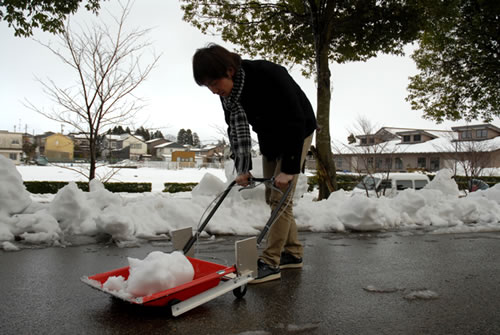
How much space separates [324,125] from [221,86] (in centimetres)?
593

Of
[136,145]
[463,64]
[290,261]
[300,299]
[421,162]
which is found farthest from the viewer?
[136,145]

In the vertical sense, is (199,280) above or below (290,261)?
above

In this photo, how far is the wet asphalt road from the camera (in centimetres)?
187

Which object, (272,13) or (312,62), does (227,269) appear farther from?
(312,62)

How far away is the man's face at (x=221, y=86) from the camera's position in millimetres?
2391

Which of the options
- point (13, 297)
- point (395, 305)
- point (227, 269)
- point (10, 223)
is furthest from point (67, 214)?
point (395, 305)

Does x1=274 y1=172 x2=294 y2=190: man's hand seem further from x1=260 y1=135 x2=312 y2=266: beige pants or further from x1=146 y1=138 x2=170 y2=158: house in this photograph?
x1=146 y1=138 x2=170 y2=158: house

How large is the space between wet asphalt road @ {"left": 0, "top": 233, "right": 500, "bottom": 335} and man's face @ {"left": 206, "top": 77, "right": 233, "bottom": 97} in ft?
3.98

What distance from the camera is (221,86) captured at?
242cm

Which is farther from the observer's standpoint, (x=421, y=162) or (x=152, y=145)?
(x=152, y=145)

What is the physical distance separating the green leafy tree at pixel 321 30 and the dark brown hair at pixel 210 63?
590cm

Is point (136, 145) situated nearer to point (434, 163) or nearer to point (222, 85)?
point (434, 163)

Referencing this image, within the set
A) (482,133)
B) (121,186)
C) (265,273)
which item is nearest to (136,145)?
(482,133)

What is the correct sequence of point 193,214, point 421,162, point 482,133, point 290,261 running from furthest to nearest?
point 421,162, point 482,133, point 193,214, point 290,261
